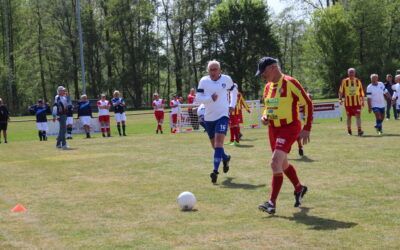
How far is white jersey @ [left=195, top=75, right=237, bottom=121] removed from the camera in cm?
1074

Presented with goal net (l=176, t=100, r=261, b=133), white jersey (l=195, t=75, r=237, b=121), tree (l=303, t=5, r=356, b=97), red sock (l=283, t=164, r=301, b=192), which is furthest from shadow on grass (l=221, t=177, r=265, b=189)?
tree (l=303, t=5, r=356, b=97)

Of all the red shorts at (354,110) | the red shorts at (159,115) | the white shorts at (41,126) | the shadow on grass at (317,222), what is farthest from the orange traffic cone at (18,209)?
the white shorts at (41,126)

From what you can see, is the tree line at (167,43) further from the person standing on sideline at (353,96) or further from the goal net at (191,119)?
the person standing on sideline at (353,96)

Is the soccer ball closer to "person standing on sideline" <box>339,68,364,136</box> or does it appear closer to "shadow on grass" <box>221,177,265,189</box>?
"shadow on grass" <box>221,177,265,189</box>

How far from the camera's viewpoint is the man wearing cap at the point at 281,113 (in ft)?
24.4

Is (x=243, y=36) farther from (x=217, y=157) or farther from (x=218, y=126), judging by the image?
(x=217, y=157)

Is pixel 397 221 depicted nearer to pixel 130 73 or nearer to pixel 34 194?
pixel 34 194

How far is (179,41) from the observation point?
7619 cm

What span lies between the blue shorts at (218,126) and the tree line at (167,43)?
59185 millimetres

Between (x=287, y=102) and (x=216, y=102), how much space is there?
3409 millimetres

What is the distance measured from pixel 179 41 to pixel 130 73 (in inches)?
317

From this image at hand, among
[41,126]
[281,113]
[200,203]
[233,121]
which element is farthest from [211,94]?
[41,126]

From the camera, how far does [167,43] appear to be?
78.1 m

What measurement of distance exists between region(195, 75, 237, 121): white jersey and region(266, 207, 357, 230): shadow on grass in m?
3.81
